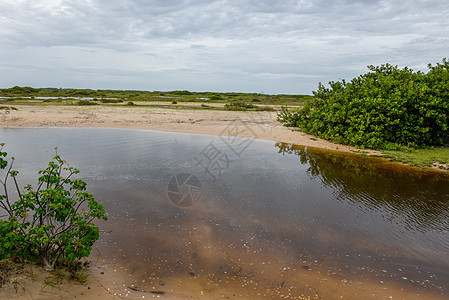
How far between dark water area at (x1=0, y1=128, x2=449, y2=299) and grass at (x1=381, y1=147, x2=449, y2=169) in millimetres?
978

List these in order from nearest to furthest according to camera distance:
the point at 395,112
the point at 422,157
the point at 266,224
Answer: the point at 266,224 < the point at 422,157 < the point at 395,112

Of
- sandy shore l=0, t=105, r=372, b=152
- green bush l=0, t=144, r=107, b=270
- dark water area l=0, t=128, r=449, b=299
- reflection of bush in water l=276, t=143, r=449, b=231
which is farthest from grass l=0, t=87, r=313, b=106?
green bush l=0, t=144, r=107, b=270

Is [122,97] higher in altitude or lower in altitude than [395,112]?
higher

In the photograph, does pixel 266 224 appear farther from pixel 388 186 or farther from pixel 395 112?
pixel 395 112

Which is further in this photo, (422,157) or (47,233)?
(422,157)

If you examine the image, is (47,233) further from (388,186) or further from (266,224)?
(388,186)

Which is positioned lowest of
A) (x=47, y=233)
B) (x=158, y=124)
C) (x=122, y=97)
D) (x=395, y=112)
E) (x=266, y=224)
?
(x=266, y=224)

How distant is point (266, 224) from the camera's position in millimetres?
6430

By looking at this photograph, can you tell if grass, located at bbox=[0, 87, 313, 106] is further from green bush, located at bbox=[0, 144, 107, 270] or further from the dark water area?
green bush, located at bbox=[0, 144, 107, 270]

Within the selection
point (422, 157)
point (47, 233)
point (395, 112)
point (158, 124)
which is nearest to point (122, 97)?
point (158, 124)

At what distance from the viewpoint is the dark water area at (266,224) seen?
14.7 ft

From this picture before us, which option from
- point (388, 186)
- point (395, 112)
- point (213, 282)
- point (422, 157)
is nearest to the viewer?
point (213, 282)

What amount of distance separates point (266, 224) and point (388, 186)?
566 cm

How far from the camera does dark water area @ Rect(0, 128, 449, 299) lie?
449cm
